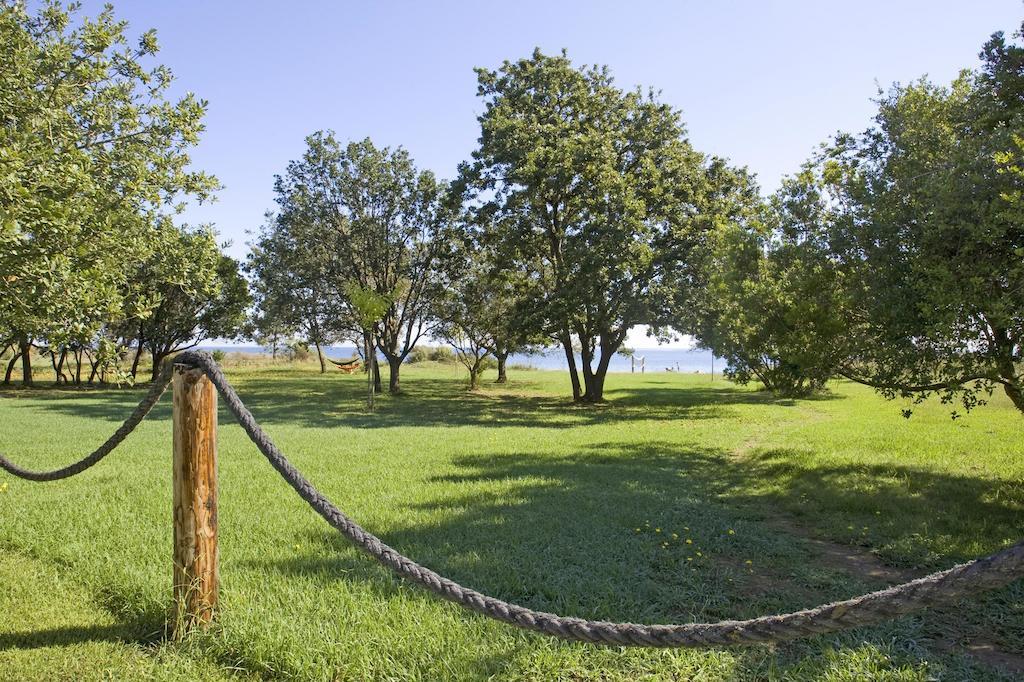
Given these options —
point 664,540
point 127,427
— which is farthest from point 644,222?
point 127,427

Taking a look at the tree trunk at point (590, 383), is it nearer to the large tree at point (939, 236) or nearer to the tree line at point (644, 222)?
A: the tree line at point (644, 222)

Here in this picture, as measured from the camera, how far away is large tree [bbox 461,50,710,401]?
19203mm

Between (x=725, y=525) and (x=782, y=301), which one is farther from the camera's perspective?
(x=782, y=301)

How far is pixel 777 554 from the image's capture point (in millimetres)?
5375

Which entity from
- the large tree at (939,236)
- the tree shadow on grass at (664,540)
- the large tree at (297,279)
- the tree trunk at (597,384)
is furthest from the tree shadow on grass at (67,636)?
the large tree at (297,279)

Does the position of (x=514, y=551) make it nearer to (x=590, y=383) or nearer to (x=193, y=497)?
(x=193, y=497)

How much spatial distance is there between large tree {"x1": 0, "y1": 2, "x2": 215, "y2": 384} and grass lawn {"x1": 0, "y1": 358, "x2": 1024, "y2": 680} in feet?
6.98

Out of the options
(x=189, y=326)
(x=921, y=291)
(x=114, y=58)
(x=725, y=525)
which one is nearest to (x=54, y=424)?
(x=114, y=58)

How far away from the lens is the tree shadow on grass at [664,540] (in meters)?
4.02

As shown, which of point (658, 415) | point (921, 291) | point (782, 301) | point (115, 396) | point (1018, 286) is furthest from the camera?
point (115, 396)

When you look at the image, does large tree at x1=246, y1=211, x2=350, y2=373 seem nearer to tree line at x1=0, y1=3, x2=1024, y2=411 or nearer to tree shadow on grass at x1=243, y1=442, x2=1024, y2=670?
tree line at x1=0, y1=3, x2=1024, y2=411

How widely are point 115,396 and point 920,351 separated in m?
26.9

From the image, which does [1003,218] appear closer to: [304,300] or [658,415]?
[658,415]

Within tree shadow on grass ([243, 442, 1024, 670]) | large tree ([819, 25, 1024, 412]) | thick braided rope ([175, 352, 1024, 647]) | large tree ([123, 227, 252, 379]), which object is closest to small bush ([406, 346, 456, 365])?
large tree ([123, 227, 252, 379])
